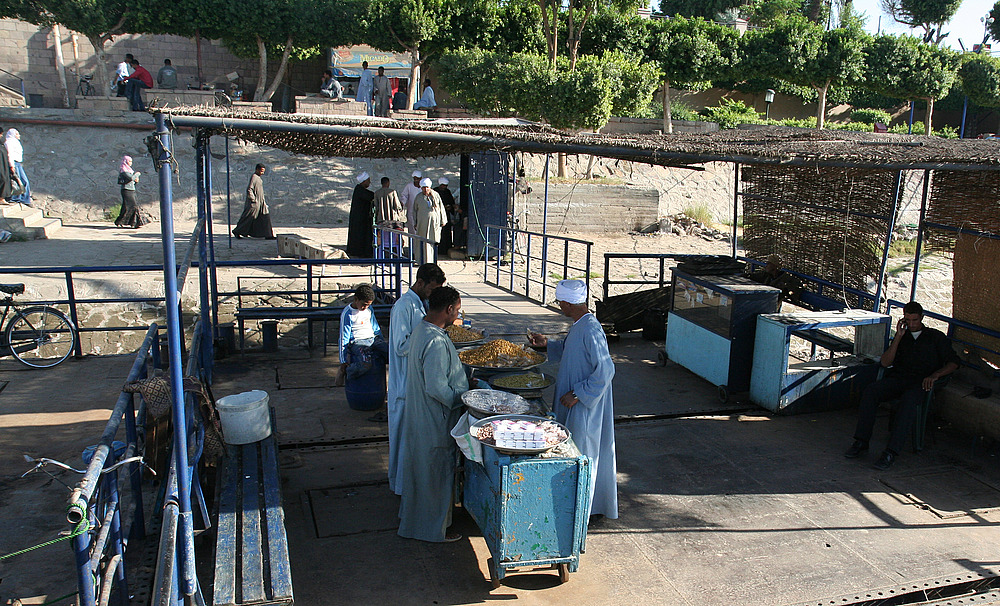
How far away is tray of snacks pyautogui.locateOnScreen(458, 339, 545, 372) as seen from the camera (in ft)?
18.8

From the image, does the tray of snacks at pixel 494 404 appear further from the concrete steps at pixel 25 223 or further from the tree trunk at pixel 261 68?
the tree trunk at pixel 261 68

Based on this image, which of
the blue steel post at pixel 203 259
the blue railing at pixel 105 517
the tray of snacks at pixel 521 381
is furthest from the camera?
the blue steel post at pixel 203 259

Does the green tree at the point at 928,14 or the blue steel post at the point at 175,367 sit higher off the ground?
the green tree at the point at 928,14

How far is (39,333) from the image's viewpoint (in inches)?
357

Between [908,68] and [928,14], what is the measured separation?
1216 inches

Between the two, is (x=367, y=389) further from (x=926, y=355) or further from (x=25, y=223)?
(x=25, y=223)

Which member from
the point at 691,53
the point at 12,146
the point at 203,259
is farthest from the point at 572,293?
the point at 691,53

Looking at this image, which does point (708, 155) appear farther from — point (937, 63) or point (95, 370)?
point (937, 63)

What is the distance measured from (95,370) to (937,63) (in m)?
35.3

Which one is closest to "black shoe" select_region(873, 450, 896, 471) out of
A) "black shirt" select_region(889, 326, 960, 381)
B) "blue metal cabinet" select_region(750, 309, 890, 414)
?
"black shirt" select_region(889, 326, 960, 381)

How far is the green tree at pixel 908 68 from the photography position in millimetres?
31016

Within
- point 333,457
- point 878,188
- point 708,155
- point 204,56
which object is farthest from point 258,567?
point 204,56

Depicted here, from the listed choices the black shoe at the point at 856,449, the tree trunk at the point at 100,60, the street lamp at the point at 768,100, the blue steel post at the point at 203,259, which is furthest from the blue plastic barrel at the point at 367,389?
the street lamp at the point at 768,100

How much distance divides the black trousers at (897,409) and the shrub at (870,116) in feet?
127
